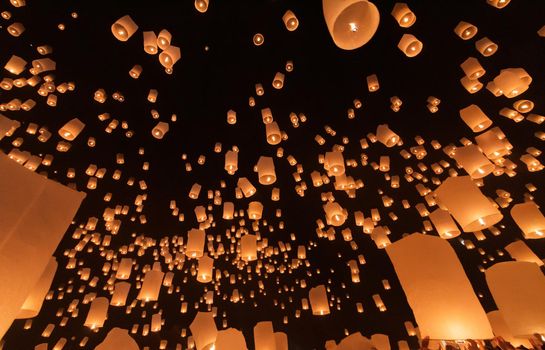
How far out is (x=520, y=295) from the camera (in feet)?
9.12

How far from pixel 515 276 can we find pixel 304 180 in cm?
462

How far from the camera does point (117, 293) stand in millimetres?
→ 4773

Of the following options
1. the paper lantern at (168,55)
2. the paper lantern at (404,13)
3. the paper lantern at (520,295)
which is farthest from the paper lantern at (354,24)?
the paper lantern at (520,295)

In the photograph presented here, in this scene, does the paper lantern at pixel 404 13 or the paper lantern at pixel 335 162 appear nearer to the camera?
the paper lantern at pixel 404 13

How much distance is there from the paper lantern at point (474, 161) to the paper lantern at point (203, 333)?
3.60 meters

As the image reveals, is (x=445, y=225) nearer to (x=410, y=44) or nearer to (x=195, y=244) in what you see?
(x=410, y=44)

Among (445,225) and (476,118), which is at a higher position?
(476,118)

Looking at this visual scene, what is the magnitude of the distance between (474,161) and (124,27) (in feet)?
12.8

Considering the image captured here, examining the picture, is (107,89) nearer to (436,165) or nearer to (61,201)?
(61,201)

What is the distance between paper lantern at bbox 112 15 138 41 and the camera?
3023 millimetres

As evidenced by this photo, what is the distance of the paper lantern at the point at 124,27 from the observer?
3023 mm

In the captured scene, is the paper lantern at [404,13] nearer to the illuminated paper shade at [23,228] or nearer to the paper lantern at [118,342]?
the illuminated paper shade at [23,228]

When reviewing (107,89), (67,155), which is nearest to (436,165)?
(107,89)

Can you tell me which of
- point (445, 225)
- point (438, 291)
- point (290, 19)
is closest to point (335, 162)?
point (445, 225)
